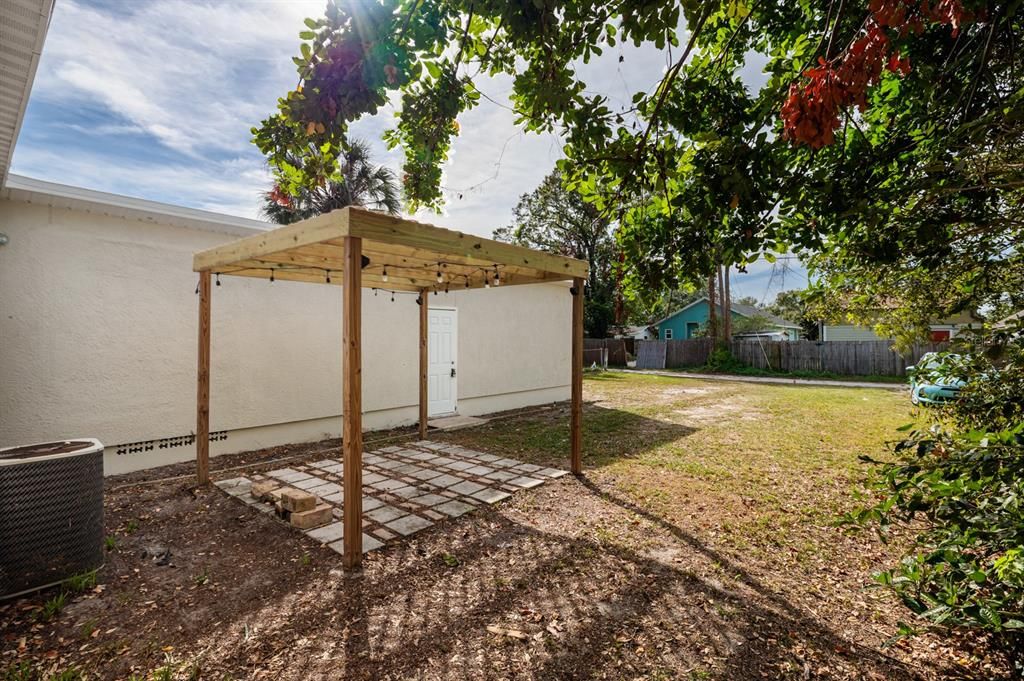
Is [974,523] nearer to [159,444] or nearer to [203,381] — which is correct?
[203,381]

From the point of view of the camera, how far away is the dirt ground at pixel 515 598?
90.8 inches

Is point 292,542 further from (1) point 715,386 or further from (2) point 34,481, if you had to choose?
(1) point 715,386

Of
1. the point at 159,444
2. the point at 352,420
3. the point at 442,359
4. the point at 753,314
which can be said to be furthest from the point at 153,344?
the point at 753,314

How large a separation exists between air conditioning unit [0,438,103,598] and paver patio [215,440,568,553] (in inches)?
54.6

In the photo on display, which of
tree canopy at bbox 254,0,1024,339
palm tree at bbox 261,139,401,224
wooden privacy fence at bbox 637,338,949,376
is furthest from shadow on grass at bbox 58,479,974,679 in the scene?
wooden privacy fence at bbox 637,338,949,376

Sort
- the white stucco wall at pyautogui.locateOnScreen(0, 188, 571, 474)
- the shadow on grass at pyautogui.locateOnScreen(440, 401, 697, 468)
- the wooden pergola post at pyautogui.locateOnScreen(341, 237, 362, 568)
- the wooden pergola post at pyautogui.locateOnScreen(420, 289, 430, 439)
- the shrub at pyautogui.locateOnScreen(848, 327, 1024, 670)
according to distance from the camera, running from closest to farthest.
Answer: the shrub at pyautogui.locateOnScreen(848, 327, 1024, 670), the wooden pergola post at pyautogui.locateOnScreen(341, 237, 362, 568), the white stucco wall at pyautogui.locateOnScreen(0, 188, 571, 474), the shadow on grass at pyautogui.locateOnScreen(440, 401, 697, 468), the wooden pergola post at pyautogui.locateOnScreen(420, 289, 430, 439)

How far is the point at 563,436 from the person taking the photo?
24.9 ft

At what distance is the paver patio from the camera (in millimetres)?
3990

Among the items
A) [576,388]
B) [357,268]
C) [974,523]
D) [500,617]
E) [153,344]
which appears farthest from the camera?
[153,344]

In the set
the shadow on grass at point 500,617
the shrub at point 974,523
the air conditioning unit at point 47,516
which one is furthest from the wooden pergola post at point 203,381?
the shrub at point 974,523

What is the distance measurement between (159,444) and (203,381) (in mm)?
1470

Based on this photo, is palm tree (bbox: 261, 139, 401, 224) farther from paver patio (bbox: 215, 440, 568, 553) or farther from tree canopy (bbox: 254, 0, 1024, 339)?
tree canopy (bbox: 254, 0, 1024, 339)

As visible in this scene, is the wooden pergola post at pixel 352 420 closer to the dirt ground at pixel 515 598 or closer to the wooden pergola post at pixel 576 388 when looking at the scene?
the dirt ground at pixel 515 598

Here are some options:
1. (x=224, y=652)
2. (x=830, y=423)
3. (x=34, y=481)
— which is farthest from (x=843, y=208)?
(x=830, y=423)
